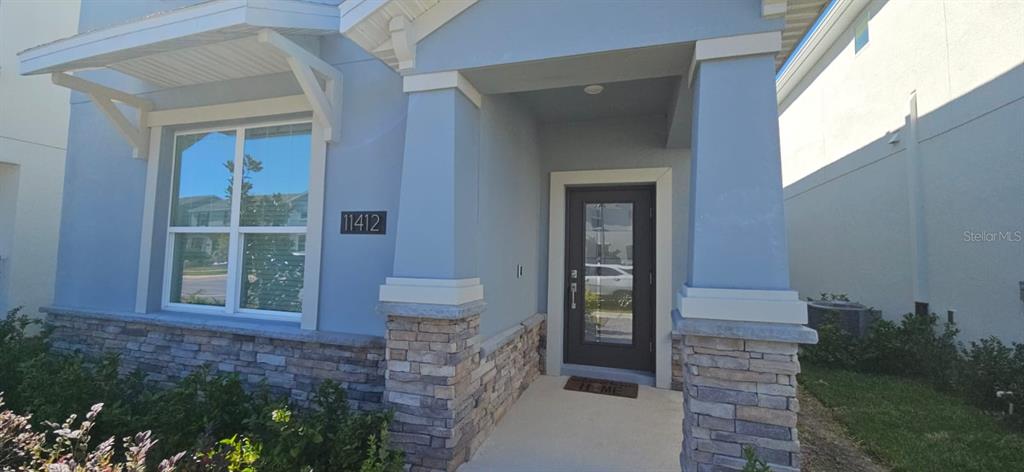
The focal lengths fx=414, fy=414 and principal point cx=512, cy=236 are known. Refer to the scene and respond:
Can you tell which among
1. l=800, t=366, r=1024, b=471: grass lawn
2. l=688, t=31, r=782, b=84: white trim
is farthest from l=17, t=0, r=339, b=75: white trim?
l=800, t=366, r=1024, b=471: grass lawn

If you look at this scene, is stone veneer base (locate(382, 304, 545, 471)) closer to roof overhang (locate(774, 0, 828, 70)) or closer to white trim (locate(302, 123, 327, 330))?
white trim (locate(302, 123, 327, 330))

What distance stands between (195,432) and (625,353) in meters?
4.00

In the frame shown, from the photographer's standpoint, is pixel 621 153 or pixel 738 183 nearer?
pixel 738 183

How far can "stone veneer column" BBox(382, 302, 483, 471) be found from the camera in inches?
106

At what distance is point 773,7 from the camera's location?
2242mm

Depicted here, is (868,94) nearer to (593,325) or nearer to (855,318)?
(855,318)

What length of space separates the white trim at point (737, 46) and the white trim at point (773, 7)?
0.31ft

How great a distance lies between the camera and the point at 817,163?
28.1 ft

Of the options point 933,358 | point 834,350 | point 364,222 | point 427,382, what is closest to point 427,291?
point 427,382

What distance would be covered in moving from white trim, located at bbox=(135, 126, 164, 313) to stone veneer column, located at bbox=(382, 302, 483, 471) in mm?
3147

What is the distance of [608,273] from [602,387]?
1279mm

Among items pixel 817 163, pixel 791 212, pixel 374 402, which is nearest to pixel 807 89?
pixel 817 163

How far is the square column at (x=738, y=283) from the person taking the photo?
210 cm

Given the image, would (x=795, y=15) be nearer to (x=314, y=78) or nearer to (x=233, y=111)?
(x=314, y=78)
